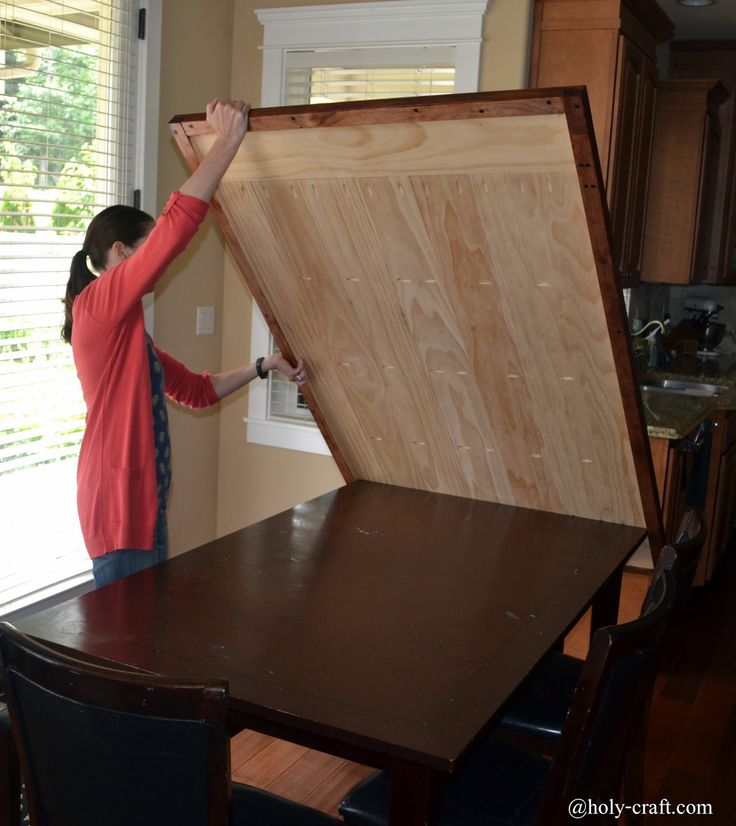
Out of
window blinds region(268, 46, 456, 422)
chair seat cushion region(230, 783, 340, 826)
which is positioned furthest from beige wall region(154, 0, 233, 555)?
chair seat cushion region(230, 783, 340, 826)

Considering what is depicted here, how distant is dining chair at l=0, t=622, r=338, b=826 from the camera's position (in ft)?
3.54

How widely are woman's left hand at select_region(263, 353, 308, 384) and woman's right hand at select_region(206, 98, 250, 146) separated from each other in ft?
2.22

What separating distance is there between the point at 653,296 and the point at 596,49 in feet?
8.00

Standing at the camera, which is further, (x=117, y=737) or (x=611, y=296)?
(x=611, y=296)

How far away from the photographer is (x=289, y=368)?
2398mm

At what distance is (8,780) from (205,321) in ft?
8.22

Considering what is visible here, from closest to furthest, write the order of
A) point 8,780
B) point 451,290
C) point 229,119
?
point 8,780, point 229,119, point 451,290

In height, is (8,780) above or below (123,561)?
below

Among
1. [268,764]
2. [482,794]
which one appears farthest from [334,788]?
[482,794]

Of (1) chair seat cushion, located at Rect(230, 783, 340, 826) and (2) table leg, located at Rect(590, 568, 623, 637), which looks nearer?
(1) chair seat cushion, located at Rect(230, 783, 340, 826)

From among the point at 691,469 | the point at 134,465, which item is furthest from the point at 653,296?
the point at 134,465

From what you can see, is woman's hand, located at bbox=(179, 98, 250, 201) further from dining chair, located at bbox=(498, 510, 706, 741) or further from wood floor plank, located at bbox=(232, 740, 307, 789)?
wood floor plank, located at bbox=(232, 740, 307, 789)

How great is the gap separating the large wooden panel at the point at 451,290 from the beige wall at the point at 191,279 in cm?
136

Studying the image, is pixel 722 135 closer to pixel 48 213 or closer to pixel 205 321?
pixel 205 321
